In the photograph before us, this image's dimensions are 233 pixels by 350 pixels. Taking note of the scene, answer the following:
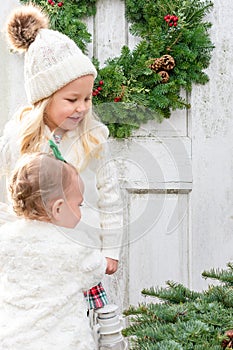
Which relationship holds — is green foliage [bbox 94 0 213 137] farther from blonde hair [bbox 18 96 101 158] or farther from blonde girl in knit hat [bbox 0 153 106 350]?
blonde girl in knit hat [bbox 0 153 106 350]

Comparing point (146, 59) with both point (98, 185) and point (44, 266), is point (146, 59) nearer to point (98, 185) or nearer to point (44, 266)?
point (98, 185)

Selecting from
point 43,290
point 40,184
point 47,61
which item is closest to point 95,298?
point 43,290

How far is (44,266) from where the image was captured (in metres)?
1.50

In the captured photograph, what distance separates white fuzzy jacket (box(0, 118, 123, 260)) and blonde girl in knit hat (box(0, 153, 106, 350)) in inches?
14.0

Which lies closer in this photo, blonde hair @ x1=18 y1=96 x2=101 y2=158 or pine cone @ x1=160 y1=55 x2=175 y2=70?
blonde hair @ x1=18 y1=96 x2=101 y2=158

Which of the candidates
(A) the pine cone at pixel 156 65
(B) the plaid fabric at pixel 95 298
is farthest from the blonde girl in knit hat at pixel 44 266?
(A) the pine cone at pixel 156 65

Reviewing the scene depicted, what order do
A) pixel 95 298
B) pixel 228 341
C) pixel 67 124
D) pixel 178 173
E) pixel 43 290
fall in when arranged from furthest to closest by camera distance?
pixel 178 173 < pixel 67 124 < pixel 95 298 < pixel 43 290 < pixel 228 341

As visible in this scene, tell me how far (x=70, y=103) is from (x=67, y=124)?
2.6 inches

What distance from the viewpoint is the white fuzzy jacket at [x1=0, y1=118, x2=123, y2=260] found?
1.93m

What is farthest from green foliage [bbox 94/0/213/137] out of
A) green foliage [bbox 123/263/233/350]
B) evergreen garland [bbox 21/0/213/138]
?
green foliage [bbox 123/263/233/350]

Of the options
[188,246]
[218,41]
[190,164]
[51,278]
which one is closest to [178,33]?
[218,41]

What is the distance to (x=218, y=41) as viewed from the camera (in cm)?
265

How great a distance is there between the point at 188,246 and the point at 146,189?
30 centimetres

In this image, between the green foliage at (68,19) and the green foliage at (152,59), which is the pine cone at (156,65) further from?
the green foliage at (68,19)
